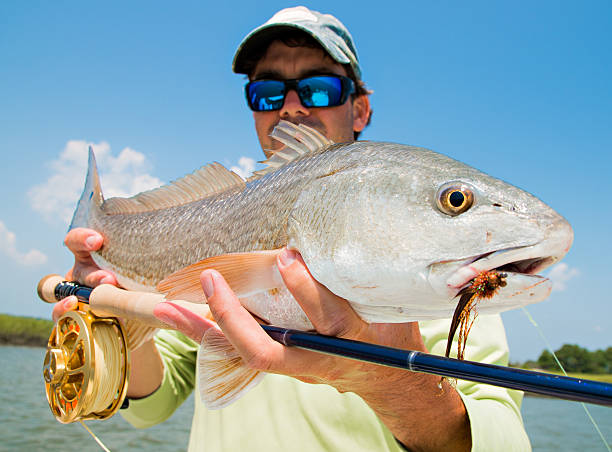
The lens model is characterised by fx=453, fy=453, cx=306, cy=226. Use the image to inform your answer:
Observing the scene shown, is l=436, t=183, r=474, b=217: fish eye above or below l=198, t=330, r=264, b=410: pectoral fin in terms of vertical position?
above

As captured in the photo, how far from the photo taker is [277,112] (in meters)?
3.36

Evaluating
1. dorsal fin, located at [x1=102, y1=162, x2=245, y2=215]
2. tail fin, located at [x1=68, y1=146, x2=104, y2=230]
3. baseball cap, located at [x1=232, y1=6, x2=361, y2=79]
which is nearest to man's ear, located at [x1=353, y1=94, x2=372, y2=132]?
baseball cap, located at [x1=232, y1=6, x2=361, y2=79]

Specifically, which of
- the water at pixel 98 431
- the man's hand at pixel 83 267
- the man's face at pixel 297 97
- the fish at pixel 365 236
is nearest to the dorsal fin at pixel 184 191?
the fish at pixel 365 236

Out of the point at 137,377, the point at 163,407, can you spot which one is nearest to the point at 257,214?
the point at 137,377

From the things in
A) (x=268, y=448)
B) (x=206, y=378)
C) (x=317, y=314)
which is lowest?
(x=268, y=448)

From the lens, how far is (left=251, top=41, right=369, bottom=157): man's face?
3.28 m

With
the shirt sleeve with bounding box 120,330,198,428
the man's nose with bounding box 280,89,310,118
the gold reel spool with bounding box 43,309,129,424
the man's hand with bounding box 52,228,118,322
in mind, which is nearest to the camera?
the gold reel spool with bounding box 43,309,129,424

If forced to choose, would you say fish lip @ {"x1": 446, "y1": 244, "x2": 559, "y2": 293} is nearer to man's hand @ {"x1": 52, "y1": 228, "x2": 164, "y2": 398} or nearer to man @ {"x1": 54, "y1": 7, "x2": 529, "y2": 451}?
man @ {"x1": 54, "y1": 7, "x2": 529, "y2": 451}

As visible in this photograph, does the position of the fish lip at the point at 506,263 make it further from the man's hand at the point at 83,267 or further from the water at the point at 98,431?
the water at the point at 98,431

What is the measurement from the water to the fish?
13.4 metres

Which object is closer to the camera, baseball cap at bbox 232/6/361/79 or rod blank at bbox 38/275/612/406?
rod blank at bbox 38/275/612/406

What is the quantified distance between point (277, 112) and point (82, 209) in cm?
152

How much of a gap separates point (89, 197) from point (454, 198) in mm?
2557

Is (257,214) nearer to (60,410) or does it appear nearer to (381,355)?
(381,355)
